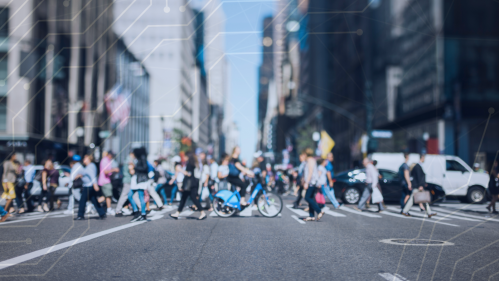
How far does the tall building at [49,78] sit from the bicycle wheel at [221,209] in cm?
2913

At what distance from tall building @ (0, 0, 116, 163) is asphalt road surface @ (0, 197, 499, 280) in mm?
29399

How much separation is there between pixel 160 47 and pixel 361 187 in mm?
88387

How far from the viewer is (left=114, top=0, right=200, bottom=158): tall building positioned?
103938 mm

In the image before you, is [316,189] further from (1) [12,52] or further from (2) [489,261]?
(1) [12,52]

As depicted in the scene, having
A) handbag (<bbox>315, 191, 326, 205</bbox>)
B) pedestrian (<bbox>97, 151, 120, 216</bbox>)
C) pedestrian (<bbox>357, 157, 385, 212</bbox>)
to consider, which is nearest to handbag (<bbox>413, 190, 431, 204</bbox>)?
pedestrian (<bbox>357, 157, 385, 212</bbox>)

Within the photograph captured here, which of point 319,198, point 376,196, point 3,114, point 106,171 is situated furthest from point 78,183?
point 3,114

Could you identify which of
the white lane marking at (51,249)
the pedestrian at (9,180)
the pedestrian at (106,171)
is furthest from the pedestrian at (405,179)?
the pedestrian at (9,180)

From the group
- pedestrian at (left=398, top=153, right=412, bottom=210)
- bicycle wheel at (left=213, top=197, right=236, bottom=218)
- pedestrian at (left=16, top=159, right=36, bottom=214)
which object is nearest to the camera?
bicycle wheel at (left=213, top=197, right=236, bottom=218)

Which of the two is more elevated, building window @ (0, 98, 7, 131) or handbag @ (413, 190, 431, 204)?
building window @ (0, 98, 7, 131)

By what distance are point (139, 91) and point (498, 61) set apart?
58.5 metres

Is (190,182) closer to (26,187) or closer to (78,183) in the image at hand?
(78,183)

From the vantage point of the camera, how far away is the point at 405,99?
4284 cm

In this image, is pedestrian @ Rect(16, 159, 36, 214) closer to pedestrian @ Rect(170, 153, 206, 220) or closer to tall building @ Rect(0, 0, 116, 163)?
pedestrian @ Rect(170, 153, 206, 220)

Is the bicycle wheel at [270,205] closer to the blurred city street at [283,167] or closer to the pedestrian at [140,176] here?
the blurred city street at [283,167]
